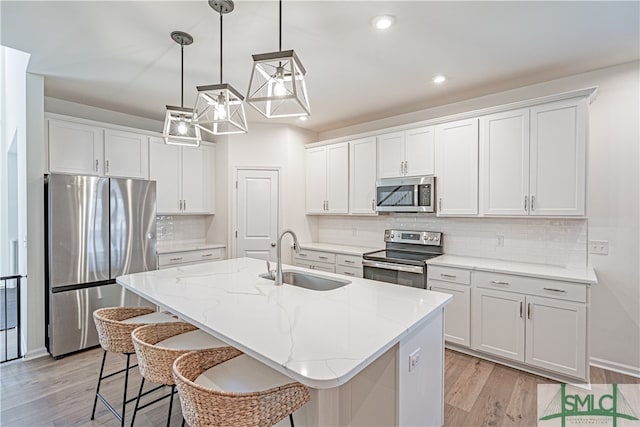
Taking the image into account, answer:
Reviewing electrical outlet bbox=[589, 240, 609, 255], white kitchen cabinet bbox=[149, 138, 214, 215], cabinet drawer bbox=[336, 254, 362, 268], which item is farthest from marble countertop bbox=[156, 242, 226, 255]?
electrical outlet bbox=[589, 240, 609, 255]

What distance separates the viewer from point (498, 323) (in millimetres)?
2881

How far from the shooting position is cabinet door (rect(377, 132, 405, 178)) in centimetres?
386

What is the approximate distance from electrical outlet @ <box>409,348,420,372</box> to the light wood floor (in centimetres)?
88

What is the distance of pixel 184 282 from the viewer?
2391 mm

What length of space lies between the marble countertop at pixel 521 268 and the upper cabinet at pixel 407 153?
1017mm

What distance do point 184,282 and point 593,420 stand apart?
119 inches

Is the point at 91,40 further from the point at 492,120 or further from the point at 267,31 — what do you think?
the point at 492,120

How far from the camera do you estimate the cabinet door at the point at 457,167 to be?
3293mm

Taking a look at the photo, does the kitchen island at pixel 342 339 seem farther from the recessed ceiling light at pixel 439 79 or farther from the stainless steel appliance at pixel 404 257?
the recessed ceiling light at pixel 439 79

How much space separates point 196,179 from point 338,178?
2055 mm

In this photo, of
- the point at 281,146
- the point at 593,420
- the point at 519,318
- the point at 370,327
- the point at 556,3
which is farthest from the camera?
the point at 281,146

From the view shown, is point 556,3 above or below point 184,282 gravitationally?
above

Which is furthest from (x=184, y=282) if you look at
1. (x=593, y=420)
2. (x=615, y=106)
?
(x=615, y=106)

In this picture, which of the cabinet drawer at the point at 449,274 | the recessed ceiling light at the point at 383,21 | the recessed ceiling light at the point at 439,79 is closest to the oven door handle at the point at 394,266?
the cabinet drawer at the point at 449,274
